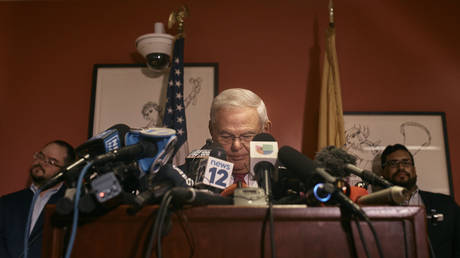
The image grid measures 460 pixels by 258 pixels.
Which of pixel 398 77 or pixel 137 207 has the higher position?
pixel 398 77

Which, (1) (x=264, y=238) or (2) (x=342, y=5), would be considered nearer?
(1) (x=264, y=238)

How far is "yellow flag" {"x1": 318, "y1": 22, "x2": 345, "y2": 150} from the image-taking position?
2951 millimetres

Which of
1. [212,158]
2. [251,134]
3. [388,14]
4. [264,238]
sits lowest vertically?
[264,238]

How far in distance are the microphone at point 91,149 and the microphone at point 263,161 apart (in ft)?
1.25

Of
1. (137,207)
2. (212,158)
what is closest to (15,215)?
(212,158)

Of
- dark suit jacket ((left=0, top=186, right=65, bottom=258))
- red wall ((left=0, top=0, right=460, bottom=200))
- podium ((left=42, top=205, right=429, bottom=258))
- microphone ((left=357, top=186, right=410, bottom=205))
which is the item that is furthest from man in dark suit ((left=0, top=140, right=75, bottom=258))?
microphone ((left=357, top=186, right=410, bottom=205))

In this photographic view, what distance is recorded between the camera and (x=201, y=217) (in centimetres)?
88

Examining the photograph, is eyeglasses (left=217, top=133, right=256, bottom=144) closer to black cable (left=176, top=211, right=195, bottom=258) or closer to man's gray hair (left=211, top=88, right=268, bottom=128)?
man's gray hair (left=211, top=88, right=268, bottom=128)

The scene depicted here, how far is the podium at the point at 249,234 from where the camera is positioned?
87 cm

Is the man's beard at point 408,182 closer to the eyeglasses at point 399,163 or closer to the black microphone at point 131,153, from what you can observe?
the eyeglasses at point 399,163

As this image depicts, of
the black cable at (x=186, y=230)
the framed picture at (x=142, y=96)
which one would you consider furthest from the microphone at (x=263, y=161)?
the framed picture at (x=142, y=96)

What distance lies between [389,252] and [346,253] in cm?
9

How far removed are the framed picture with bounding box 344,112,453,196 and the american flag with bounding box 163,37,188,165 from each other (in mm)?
1310

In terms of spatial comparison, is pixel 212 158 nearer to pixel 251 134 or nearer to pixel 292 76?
pixel 251 134
